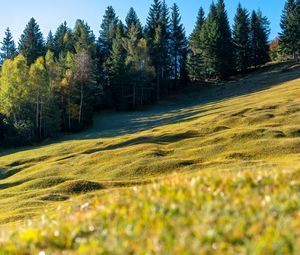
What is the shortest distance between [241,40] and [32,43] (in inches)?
2501

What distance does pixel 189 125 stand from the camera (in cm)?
6016

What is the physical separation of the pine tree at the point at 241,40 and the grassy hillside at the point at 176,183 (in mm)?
13517

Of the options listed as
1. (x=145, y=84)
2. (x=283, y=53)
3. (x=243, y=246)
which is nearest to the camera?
(x=243, y=246)

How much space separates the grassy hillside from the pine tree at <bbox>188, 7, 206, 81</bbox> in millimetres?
9742

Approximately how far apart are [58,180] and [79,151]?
1600 centimetres

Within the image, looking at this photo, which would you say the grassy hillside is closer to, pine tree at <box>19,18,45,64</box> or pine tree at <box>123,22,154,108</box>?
pine tree at <box>123,22,154,108</box>

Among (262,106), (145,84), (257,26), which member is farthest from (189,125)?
(257,26)

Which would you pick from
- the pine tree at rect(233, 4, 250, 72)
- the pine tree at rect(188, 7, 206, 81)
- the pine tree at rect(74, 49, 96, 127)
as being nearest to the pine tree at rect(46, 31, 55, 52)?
the pine tree at rect(188, 7, 206, 81)

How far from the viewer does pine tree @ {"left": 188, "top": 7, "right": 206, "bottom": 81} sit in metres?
120

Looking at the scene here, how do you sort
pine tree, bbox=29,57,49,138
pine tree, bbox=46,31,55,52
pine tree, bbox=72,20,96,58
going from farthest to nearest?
pine tree, bbox=46,31,55,52 → pine tree, bbox=72,20,96,58 → pine tree, bbox=29,57,49,138

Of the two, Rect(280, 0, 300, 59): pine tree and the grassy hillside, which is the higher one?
Rect(280, 0, 300, 59): pine tree

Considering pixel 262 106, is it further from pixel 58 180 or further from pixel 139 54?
pixel 139 54

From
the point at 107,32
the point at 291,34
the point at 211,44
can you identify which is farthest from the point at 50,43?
the point at 291,34

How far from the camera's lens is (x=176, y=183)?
8430 millimetres
